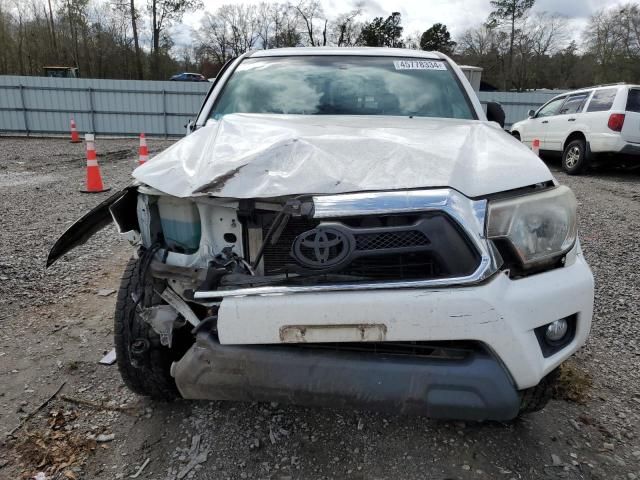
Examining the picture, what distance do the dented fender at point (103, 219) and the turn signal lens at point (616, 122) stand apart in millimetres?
9144

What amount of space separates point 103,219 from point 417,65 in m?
2.29

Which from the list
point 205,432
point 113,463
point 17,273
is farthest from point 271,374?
point 17,273

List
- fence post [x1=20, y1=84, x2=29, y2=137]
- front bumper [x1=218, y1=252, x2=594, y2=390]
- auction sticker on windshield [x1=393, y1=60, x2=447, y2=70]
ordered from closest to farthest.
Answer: front bumper [x1=218, y1=252, x2=594, y2=390], auction sticker on windshield [x1=393, y1=60, x2=447, y2=70], fence post [x1=20, y1=84, x2=29, y2=137]

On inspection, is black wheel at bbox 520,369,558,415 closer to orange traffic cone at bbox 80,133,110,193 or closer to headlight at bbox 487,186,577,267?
headlight at bbox 487,186,577,267

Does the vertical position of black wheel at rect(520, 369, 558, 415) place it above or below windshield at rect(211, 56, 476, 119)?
below

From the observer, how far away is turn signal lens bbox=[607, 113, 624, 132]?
27.9ft

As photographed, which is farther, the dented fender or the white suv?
the white suv

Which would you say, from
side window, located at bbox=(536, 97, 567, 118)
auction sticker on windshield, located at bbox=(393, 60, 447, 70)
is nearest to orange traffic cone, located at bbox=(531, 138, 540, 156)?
side window, located at bbox=(536, 97, 567, 118)

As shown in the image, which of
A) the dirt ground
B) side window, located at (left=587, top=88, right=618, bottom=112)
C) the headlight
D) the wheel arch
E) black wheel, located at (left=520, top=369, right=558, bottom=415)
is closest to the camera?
the headlight

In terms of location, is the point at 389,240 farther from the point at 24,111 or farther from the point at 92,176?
the point at 24,111

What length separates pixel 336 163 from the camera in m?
1.83

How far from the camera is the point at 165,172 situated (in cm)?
196

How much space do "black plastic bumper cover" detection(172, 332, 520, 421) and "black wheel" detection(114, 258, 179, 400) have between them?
0.50 m

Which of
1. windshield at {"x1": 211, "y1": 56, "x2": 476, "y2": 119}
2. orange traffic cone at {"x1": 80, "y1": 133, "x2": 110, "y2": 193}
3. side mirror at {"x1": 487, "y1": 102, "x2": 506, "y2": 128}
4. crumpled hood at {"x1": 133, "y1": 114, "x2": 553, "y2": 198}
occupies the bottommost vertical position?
orange traffic cone at {"x1": 80, "y1": 133, "x2": 110, "y2": 193}
